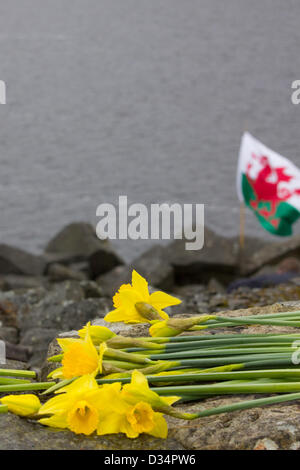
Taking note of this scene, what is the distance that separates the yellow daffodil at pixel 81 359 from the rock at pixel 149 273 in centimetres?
913

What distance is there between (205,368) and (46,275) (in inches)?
453

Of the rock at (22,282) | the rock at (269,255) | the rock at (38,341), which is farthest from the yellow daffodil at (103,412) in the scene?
the rock at (269,255)

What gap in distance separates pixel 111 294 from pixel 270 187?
289 cm

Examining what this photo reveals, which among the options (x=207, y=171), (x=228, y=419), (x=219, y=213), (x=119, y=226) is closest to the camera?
Result: (x=228, y=419)

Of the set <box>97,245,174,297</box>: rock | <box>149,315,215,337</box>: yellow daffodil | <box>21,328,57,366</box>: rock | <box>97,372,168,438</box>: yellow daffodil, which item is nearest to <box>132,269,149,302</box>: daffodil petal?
<box>149,315,215,337</box>: yellow daffodil

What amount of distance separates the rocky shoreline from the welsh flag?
137 cm

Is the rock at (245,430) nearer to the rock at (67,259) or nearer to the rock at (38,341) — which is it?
the rock at (38,341)

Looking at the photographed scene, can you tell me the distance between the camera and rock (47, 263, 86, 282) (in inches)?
505

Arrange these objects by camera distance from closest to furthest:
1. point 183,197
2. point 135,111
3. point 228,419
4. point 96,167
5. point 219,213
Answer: point 228,419, point 219,213, point 183,197, point 96,167, point 135,111

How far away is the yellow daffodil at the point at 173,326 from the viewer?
212cm

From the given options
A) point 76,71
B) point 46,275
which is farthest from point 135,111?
point 46,275

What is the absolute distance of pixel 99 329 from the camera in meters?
2.06

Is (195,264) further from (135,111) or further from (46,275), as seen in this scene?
(135,111)
